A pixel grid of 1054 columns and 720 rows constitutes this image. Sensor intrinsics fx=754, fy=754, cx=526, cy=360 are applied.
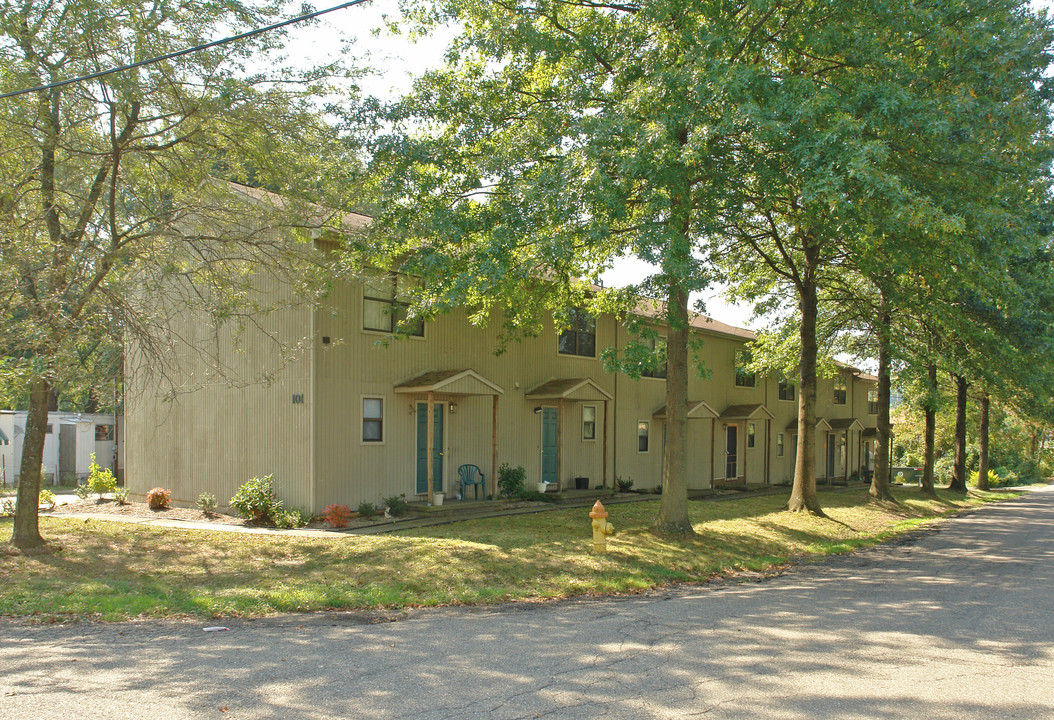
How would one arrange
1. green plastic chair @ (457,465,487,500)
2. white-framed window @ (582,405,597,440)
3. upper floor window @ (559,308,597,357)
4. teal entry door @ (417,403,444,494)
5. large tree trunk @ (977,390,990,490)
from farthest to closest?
1. large tree trunk @ (977,390,990,490)
2. white-framed window @ (582,405,597,440)
3. upper floor window @ (559,308,597,357)
4. green plastic chair @ (457,465,487,500)
5. teal entry door @ (417,403,444,494)

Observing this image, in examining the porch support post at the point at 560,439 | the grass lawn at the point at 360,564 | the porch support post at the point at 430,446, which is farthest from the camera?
the porch support post at the point at 560,439

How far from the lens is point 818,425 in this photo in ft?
105

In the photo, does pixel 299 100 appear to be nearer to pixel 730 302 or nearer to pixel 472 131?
pixel 472 131

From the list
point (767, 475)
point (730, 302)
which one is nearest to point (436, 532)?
point (730, 302)

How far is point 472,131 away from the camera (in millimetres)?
12445

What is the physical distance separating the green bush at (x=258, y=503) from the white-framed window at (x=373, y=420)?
2072mm

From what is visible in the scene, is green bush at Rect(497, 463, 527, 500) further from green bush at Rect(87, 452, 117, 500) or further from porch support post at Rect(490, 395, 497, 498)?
green bush at Rect(87, 452, 117, 500)

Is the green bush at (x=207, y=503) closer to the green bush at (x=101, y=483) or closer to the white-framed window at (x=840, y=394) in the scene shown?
the green bush at (x=101, y=483)

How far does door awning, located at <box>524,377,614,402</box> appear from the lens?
18734 mm

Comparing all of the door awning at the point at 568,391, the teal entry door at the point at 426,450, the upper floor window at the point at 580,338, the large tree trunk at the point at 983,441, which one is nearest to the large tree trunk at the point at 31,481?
the teal entry door at the point at 426,450

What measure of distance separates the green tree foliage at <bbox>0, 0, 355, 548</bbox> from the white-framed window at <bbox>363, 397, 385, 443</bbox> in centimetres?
355

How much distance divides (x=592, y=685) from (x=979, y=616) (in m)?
5.21

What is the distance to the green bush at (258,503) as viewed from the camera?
14.3 m

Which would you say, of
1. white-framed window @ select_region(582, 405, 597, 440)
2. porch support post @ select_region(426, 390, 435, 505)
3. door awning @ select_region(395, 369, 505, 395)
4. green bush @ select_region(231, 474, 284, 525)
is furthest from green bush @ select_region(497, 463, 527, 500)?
green bush @ select_region(231, 474, 284, 525)
